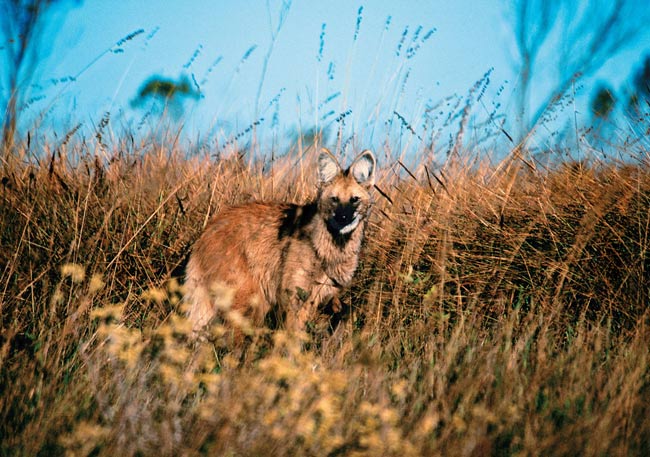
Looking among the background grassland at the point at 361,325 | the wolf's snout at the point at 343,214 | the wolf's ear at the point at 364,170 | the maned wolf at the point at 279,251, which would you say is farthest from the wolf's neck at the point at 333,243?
the wolf's ear at the point at 364,170

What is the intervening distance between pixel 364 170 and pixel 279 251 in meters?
0.99

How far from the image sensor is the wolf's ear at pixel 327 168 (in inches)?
185

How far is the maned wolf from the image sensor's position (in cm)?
415

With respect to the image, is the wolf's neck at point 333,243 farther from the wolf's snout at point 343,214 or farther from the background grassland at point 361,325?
the background grassland at point 361,325

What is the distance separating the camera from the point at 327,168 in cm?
475

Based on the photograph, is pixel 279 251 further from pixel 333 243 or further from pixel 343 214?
pixel 343 214

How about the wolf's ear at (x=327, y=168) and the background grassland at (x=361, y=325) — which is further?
the wolf's ear at (x=327, y=168)

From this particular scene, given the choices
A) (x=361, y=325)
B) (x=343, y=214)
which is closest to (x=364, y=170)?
(x=343, y=214)

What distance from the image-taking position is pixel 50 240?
12.8 ft

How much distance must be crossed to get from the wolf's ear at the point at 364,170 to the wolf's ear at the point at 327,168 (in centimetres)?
14

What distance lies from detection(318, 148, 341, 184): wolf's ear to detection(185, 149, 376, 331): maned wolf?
0.07 meters

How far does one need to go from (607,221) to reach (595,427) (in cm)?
204

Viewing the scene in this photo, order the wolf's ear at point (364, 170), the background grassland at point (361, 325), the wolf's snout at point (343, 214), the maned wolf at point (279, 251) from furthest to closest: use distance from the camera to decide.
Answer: the wolf's ear at point (364, 170) < the wolf's snout at point (343, 214) < the maned wolf at point (279, 251) < the background grassland at point (361, 325)

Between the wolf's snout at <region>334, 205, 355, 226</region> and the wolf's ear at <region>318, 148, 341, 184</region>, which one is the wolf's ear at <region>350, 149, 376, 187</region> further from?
the wolf's snout at <region>334, 205, 355, 226</region>
